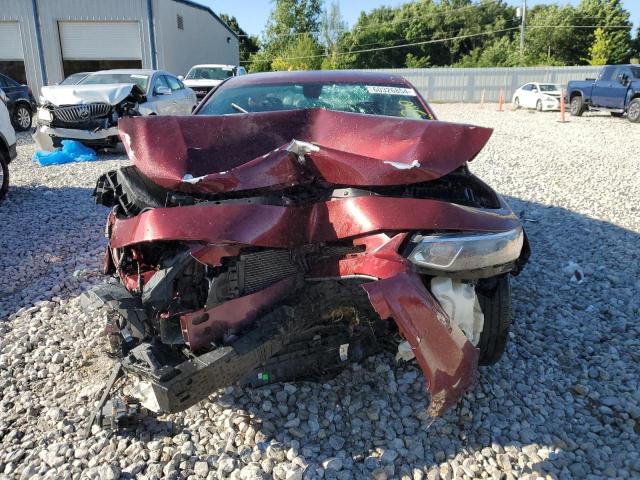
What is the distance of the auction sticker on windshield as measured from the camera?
3.96 metres

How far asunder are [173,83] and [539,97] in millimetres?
17186

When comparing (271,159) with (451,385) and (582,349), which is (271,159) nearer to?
(451,385)

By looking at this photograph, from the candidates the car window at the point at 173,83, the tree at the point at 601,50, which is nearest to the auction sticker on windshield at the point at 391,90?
the car window at the point at 173,83

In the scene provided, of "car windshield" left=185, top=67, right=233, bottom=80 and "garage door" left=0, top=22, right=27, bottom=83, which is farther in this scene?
"garage door" left=0, top=22, right=27, bottom=83

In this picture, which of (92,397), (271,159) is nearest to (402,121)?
(271,159)

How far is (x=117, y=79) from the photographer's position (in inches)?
415

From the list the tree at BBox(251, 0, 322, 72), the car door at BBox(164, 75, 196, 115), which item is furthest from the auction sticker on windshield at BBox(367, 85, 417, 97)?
the tree at BBox(251, 0, 322, 72)

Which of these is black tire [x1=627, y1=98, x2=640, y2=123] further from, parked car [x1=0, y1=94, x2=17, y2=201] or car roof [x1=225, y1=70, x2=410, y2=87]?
parked car [x1=0, y1=94, x2=17, y2=201]

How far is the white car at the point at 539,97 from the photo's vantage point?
2222 cm

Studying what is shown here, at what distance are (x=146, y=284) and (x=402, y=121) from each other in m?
1.48

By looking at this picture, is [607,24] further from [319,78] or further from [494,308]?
[494,308]

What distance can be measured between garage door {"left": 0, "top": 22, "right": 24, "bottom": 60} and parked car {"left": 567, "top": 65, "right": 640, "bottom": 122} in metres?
21.9

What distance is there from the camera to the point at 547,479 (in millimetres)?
2166

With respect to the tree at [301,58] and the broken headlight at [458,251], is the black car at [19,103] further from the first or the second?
the tree at [301,58]
